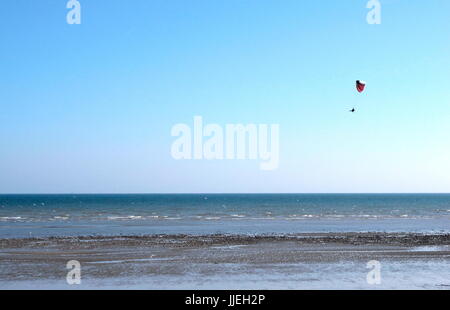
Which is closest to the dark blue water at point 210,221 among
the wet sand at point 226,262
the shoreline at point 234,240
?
the shoreline at point 234,240

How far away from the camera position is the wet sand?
15.8 meters

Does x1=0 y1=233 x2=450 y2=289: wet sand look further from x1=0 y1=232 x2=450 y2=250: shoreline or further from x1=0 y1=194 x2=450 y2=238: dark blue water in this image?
x1=0 y1=194 x2=450 y2=238: dark blue water

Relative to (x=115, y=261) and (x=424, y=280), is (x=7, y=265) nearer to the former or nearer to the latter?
(x=115, y=261)

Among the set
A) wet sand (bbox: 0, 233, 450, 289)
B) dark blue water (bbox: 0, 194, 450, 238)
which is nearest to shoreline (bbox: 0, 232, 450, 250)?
wet sand (bbox: 0, 233, 450, 289)

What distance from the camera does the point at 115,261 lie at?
67.3ft

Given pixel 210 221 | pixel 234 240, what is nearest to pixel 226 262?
pixel 234 240

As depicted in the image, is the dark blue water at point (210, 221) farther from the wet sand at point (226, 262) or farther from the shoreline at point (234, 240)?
the wet sand at point (226, 262)

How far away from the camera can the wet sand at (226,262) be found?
15820 millimetres

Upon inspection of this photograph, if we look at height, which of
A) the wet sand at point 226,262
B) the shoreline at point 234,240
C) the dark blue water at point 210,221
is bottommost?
the dark blue water at point 210,221

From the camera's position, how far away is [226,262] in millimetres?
20250

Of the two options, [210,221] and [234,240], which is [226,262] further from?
[210,221]

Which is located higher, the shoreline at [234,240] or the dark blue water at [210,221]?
the shoreline at [234,240]
